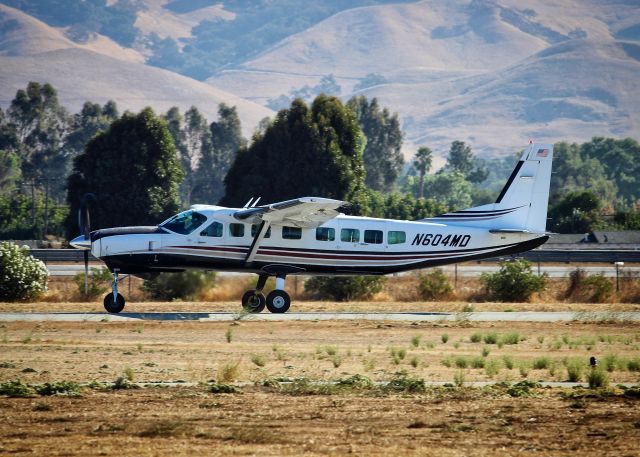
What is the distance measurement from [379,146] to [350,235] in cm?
11842

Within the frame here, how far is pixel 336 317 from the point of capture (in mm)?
30875

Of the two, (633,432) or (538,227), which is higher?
(538,227)

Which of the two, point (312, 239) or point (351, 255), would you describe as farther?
point (351, 255)

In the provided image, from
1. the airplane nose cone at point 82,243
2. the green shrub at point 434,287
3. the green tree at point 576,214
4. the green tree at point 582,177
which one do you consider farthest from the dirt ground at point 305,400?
the green tree at point 582,177

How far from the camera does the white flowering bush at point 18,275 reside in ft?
113

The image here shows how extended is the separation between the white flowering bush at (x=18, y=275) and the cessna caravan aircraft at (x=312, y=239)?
187 inches

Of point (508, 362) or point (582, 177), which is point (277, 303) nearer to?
point (508, 362)

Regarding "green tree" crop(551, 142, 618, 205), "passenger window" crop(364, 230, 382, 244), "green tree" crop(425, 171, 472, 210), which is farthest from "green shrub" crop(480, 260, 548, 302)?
"green tree" crop(551, 142, 618, 205)

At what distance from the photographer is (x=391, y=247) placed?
3166cm

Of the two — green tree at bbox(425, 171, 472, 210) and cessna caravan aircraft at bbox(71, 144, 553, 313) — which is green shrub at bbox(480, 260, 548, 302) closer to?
cessna caravan aircraft at bbox(71, 144, 553, 313)

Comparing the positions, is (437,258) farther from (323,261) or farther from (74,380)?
(74,380)

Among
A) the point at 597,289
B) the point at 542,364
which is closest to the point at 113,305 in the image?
the point at 542,364

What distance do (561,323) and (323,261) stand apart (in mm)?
6897

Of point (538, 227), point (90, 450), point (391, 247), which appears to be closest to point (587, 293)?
point (538, 227)
